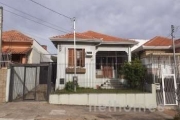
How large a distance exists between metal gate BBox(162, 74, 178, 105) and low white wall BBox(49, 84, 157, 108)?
80cm

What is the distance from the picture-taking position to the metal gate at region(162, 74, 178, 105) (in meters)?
13.6

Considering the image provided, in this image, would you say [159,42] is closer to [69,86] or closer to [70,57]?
[70,57]

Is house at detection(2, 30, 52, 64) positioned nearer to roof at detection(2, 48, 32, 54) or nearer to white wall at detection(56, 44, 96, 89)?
roof at detection(2, 48, 32, 54)

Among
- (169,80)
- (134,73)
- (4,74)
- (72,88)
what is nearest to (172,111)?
(169,80)

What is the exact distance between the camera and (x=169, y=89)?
14.0 metres

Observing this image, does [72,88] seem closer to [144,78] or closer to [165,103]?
[144,78]

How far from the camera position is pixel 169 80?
46.7 ft

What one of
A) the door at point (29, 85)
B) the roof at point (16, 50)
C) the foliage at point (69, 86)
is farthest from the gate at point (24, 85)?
the roof at point (16, 50)

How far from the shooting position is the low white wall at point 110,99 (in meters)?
13.5

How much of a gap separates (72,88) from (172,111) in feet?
22.0

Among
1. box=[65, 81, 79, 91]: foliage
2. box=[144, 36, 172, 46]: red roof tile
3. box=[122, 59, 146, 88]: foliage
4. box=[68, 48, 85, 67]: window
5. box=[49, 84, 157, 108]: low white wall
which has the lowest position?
box=[49, 84, 157, 108]: low white wall

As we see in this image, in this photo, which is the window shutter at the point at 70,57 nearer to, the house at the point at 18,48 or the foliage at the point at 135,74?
the house at the point at 18,48

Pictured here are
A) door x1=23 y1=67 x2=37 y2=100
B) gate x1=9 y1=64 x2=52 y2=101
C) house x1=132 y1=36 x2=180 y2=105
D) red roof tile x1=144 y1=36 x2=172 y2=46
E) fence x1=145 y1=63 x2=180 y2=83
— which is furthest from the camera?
red roof tile x1=144 y1=36 x2=172 y2=46

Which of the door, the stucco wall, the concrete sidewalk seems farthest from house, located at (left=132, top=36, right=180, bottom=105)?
the door
